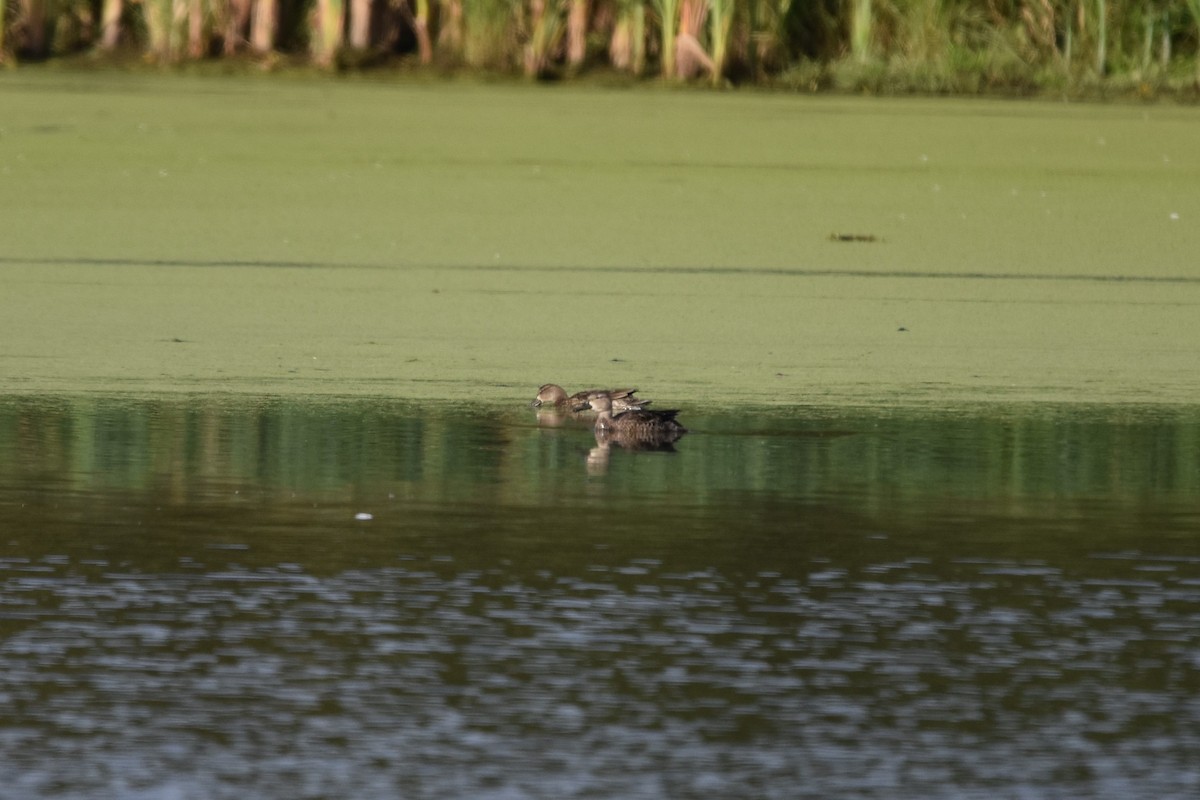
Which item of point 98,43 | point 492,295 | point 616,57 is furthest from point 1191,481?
point 98,43

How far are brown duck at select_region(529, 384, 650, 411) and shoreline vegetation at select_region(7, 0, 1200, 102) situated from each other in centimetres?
927

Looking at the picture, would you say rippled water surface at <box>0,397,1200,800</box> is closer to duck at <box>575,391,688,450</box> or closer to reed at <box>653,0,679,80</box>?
duck at <box>575,391,688,450</box>

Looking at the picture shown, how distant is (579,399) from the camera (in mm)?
6820

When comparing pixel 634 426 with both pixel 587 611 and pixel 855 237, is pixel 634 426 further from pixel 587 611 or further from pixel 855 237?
pixel 855 237

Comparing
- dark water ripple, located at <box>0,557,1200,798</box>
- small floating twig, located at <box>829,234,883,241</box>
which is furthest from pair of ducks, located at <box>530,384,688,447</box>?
small floating twig, located at <box>829,234,883,241</box>

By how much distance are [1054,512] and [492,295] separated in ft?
12.6

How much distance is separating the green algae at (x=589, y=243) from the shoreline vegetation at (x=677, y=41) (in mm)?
568

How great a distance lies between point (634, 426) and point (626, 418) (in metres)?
0.03

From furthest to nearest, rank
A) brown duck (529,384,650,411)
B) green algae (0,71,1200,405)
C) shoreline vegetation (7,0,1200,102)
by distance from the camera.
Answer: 1. shoreline vegetation (7,0,1200,102)
2. green algae (0,71,1200,405)
3. brown duck (529,384,650,411)

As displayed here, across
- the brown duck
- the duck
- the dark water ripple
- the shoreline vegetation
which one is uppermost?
the shoreline vegetation

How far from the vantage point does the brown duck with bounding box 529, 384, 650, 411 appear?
22.0 feet

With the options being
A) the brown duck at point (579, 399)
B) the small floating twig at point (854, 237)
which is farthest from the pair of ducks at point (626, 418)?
the small floating twig at point (854, 237)

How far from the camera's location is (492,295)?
9219 millimetres

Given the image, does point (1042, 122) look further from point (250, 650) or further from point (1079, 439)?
point (250, 650)
